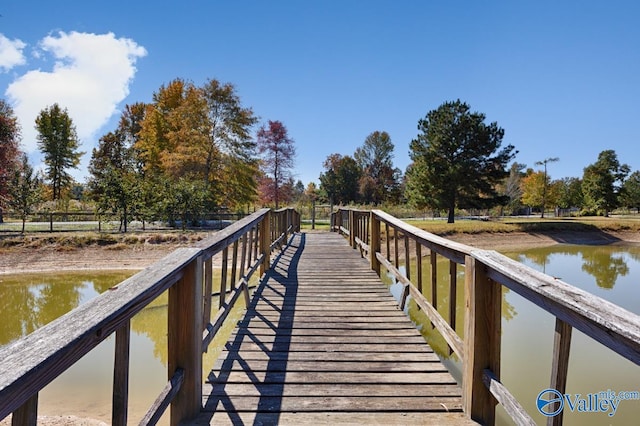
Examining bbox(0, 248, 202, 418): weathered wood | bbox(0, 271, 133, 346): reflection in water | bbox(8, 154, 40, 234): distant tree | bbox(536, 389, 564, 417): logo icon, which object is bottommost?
bbox(0, 271, 133, 346): reflection in water

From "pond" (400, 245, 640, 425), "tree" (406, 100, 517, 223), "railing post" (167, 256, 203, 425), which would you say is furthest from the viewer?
"tree" (406, 100, 517, 223)

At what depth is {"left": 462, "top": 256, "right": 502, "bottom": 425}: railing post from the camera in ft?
6.37

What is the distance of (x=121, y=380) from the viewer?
1.35 meters

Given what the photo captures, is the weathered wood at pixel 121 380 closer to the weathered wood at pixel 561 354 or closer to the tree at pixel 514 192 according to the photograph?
the weathered wood at pixel 561 354

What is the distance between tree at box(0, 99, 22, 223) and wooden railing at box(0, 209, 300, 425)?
62.4ft

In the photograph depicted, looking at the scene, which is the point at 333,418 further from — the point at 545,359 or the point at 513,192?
the point at 513,192

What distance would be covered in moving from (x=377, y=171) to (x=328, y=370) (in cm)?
4034

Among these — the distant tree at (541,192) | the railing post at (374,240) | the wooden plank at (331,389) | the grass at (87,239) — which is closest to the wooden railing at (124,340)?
the wooden plank at (331,389)

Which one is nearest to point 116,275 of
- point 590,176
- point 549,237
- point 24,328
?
point 24,328

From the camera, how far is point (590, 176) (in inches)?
1412

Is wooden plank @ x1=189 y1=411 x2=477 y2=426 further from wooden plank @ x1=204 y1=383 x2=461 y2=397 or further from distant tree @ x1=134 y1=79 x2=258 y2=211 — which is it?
distant tree @ x1=134 y1=79 x2=258 y2=211

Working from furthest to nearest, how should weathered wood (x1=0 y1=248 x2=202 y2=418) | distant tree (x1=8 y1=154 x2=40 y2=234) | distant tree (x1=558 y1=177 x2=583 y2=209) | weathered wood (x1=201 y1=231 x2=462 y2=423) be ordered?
1. distant tree (x1=558 y1=177 x2=583 y2=209)
2. distant tree (x1=8 y1=154 x2=40 y2=234)
3. weathered wood (x1=201 y1=231 x2=462 y2=423)
4. weathered wood (x1=0 y1=248 x2=202 y2=418)

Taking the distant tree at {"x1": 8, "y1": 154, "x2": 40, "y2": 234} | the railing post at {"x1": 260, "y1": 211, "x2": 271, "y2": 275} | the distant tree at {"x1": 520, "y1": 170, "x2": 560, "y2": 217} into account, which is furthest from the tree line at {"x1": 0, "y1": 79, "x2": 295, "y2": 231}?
the distant tree at {"x1": 520, "y1": 170, "x2": 560, "y2": 217}

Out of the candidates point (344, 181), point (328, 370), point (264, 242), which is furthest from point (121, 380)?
point (344, 181)
